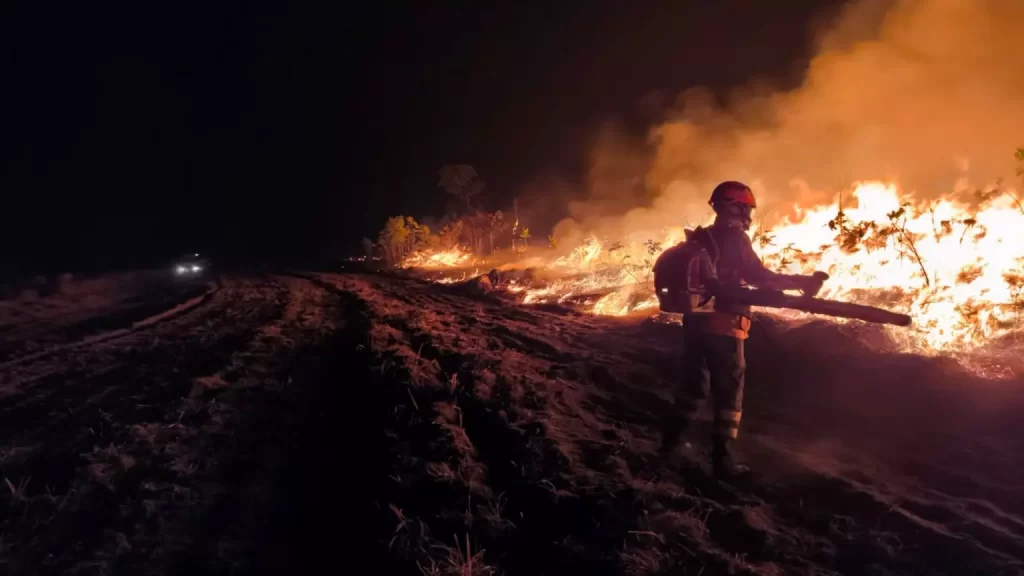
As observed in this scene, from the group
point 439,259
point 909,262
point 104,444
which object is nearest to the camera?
point 104,444

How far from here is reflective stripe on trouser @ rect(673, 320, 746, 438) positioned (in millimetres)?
4238

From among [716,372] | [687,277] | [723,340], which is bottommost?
[716,372]

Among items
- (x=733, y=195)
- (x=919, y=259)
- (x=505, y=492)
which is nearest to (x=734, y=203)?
(x=733, y=195)

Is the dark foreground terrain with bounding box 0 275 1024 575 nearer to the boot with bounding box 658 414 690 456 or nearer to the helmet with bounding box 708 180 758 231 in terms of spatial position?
the boot with bounding box 658 414 690 456

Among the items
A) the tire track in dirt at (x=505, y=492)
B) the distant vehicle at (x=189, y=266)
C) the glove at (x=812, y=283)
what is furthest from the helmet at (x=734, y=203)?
the distant vehicle at (x=189, y=266)

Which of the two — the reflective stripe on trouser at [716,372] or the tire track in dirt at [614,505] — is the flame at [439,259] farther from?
the reflective stripe on trouser at [716,372]

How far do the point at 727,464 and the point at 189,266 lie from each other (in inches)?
1117

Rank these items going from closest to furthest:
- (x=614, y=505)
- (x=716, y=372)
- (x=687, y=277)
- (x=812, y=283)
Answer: (x=614, y=505)
(x=812, y=283)
(x=687, y=277)
(x=716, y=372)

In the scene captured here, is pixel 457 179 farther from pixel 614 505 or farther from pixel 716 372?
pixel 614 505

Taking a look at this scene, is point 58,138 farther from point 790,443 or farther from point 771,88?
point 790,443

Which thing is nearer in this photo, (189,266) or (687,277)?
(687,277)

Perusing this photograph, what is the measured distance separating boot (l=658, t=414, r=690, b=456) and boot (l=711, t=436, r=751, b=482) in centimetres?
24

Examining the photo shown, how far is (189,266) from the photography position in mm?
26672

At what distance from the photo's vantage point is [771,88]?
19734 millimetres
